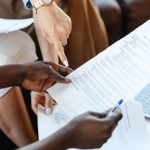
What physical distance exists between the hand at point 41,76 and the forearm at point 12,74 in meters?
0.01

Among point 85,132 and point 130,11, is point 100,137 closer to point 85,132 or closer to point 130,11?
point 85,132

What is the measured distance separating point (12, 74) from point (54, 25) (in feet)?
0.52

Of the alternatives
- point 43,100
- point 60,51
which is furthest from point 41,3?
point 43,100

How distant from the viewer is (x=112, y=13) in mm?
1251

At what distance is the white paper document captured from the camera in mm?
635

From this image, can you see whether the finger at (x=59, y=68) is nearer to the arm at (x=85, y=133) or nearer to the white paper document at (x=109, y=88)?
the white paper document at (x=109, y=88)

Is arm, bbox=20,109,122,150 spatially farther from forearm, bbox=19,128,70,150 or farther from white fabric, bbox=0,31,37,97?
white fabric, bbox=0,31,37,97

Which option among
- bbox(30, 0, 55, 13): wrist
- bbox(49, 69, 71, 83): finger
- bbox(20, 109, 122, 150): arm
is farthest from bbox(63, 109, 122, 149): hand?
bbox(30, 0, 55, 13): wrist

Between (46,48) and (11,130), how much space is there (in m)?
0.29

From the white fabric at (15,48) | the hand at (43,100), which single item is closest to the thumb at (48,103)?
the hand at (43,100)

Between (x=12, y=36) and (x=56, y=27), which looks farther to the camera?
(x=12, y=36)

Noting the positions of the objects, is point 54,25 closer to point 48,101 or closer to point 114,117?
point 48,101

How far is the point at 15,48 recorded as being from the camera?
87 centimetres

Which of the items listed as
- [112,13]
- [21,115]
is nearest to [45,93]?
[21,115]
